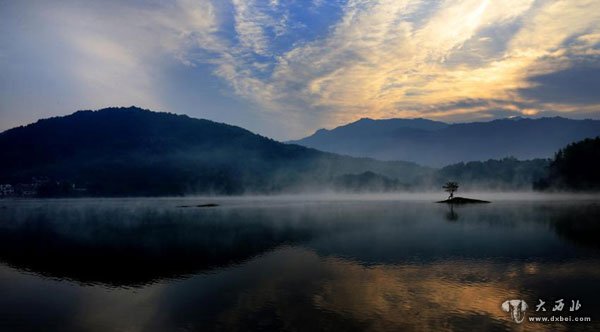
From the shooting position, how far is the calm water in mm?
28922

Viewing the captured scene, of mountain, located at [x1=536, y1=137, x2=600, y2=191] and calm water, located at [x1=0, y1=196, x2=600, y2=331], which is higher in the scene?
mountain, located at [x1=536, y1=137, x2=600, y2=191]

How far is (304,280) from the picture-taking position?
40344mm

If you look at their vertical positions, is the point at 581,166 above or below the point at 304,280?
above

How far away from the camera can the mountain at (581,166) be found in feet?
576

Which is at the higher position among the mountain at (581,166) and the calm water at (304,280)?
the mountain at (581,166)

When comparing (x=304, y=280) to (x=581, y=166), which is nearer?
(x=304, y=280)

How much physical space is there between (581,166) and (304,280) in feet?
625

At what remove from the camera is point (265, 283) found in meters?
39.6

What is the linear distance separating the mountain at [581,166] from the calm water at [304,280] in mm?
124646

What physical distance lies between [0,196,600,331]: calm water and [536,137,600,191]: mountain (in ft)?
409

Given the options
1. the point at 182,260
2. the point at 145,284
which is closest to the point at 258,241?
the point at 182,260

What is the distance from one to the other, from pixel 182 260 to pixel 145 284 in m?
12.5

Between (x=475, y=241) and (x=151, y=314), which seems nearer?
(x=151, y=314)

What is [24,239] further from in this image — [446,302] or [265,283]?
[446,302]
